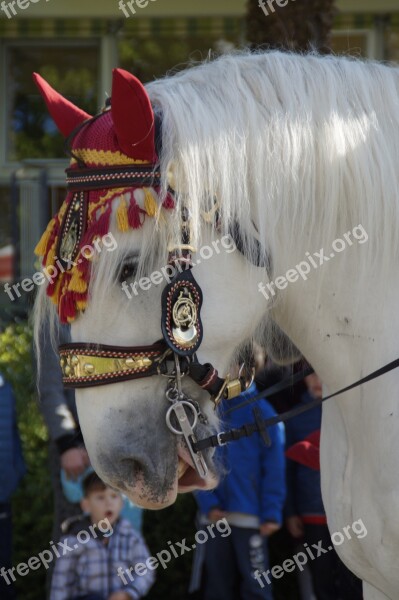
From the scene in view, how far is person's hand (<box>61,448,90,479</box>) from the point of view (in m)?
4.56

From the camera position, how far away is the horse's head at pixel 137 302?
2.21m

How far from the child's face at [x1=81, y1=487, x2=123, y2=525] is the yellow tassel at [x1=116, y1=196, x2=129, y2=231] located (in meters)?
2.66

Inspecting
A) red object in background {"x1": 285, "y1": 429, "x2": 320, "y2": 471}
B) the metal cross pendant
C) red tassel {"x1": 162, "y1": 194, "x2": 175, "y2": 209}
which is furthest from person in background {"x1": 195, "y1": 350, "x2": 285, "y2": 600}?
red tassel {"x1": 162, "y1": 194, "x2": 175, "y2": 209}

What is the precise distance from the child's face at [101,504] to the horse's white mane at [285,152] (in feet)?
8.51

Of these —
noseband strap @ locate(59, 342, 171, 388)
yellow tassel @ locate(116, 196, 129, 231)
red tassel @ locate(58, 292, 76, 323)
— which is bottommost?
noseband strap @ locate(59, 342, 171, 388)

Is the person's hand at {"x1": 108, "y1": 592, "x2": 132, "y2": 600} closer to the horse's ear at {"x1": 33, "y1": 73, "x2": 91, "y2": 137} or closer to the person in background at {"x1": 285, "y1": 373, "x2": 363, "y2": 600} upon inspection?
the person in background at {"x1": 285, "y1": 373, "x2": 363, "y2": 600}

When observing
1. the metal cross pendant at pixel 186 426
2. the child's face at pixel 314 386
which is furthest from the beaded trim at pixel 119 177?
the child's face at pixel 314 386

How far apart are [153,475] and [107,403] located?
0.69 ft

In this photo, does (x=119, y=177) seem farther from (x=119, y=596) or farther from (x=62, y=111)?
(x=119, y=596)

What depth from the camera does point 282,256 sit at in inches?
92.1

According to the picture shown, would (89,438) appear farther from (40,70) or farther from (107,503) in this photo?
(40,70)

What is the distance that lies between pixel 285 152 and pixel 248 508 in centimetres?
286

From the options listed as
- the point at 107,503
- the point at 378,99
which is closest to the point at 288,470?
the point at 107,503

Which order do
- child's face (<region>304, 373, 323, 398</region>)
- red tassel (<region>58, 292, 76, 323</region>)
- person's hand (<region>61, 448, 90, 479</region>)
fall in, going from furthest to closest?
1. child's face (<region>304, 373, 323, 398</region>)
2. person's hand (<region>61, 448, 90, 479</region>)
3. red tassel (<region>58, 292, 76, 323</region>)
